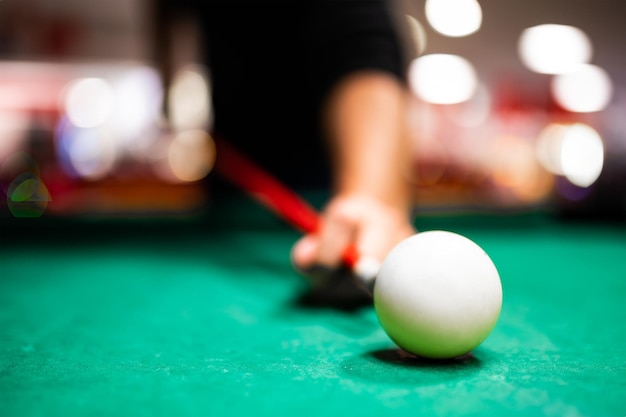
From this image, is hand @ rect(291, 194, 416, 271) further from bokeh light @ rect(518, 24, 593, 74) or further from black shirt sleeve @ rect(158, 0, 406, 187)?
bokeh light @ rect(518, 24, 593, 74)

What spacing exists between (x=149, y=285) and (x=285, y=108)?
5.79 feet

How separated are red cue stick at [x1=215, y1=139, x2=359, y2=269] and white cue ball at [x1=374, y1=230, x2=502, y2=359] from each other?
1.04ft

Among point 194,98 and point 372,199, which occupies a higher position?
point 194,98

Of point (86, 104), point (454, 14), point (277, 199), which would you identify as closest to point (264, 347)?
point (277, 199)

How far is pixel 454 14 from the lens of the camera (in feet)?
23.2

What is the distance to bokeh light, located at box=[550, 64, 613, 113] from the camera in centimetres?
1180

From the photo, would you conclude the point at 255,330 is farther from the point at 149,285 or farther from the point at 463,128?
the point at 463,128

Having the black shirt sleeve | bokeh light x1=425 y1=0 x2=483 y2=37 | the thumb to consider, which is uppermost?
bokeh light x1=425 y1=0 x2=483 y2=37

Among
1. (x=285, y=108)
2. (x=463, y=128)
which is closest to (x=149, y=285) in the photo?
(x=285, y=108)

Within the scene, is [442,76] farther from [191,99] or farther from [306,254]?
[306,254]

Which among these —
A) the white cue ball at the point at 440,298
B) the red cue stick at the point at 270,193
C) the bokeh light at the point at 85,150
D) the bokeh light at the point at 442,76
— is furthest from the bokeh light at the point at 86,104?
the white cue ball at the point at 440,298

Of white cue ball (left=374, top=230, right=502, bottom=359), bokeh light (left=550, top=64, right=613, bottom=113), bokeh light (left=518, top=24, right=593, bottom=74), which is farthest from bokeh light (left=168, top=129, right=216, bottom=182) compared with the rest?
white cue ball (left=374, top=230, right=502, bottom=359)

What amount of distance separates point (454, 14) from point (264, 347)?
6707mm

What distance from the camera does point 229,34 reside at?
10.7 ft
